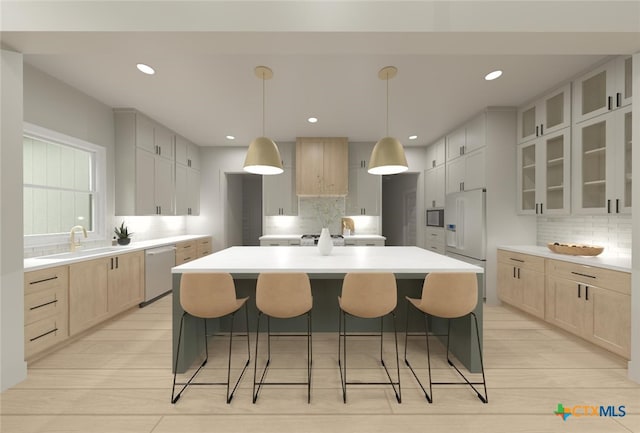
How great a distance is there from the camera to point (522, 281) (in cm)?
342

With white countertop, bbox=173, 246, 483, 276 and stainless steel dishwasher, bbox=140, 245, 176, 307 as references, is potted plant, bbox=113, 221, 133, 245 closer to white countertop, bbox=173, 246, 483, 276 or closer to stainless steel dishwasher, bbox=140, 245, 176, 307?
stainless steel dishwasher, bbox=140, 245, 176, 307

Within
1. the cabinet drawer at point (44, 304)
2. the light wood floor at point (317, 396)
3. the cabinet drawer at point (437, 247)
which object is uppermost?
the cabinet drawer at point (437, 247)

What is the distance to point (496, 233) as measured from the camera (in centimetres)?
392

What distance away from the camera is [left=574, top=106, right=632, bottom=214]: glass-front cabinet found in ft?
8.21

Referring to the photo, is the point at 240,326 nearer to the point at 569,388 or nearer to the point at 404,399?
the point at 404,399

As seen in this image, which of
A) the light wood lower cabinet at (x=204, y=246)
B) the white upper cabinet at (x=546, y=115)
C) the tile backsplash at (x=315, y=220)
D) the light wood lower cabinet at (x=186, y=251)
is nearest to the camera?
the white upper cabinet at (x=546, y=115)

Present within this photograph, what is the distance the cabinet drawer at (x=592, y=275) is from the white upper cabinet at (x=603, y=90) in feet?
5.10

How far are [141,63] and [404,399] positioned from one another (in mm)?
3870

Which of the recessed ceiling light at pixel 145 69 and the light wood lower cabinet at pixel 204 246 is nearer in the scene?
the recessed ceiling light at pixel 145 69

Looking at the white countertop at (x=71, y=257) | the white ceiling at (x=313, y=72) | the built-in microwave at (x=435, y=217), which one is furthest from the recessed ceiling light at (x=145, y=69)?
the built-in microwave at (x=435, y=217)

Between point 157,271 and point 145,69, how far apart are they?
9.14ft

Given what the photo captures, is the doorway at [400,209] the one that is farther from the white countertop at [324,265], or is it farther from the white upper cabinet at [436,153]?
the white countertop at [324,265]

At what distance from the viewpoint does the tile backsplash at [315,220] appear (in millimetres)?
5719

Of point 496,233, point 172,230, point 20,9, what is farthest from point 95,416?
point 496,233
